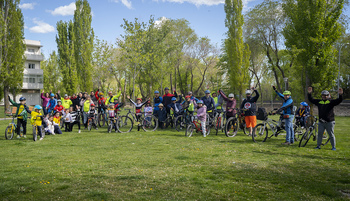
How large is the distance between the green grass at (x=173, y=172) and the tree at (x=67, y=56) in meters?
31.1

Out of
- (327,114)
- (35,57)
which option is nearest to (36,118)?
(327,114)

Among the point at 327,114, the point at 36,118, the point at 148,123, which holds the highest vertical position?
the point at 327,114

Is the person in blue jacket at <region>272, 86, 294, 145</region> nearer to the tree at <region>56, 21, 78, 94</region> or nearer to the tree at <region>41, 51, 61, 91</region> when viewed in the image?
the tree at <region>56, 21, 78, 94</region>

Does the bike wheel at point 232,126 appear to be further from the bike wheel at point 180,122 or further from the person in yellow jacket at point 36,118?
the person in yellow jacket at point 36,118

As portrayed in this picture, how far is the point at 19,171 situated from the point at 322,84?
14393 millimetres

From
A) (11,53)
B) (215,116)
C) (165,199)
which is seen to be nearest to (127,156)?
(165,199)

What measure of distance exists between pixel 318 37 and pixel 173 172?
12202 mm

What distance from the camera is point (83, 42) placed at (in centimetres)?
3981

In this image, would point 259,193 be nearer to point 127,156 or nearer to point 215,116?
point 127,156

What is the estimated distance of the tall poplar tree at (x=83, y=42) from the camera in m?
38.8

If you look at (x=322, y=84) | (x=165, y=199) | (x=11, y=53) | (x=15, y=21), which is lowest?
(x=165, y=199)

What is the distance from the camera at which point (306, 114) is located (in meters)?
11.7

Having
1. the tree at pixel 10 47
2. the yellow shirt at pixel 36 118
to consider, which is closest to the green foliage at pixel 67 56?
the tree at pixel 10 47

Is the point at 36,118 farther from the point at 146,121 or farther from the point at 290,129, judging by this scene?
the point at 290,129
